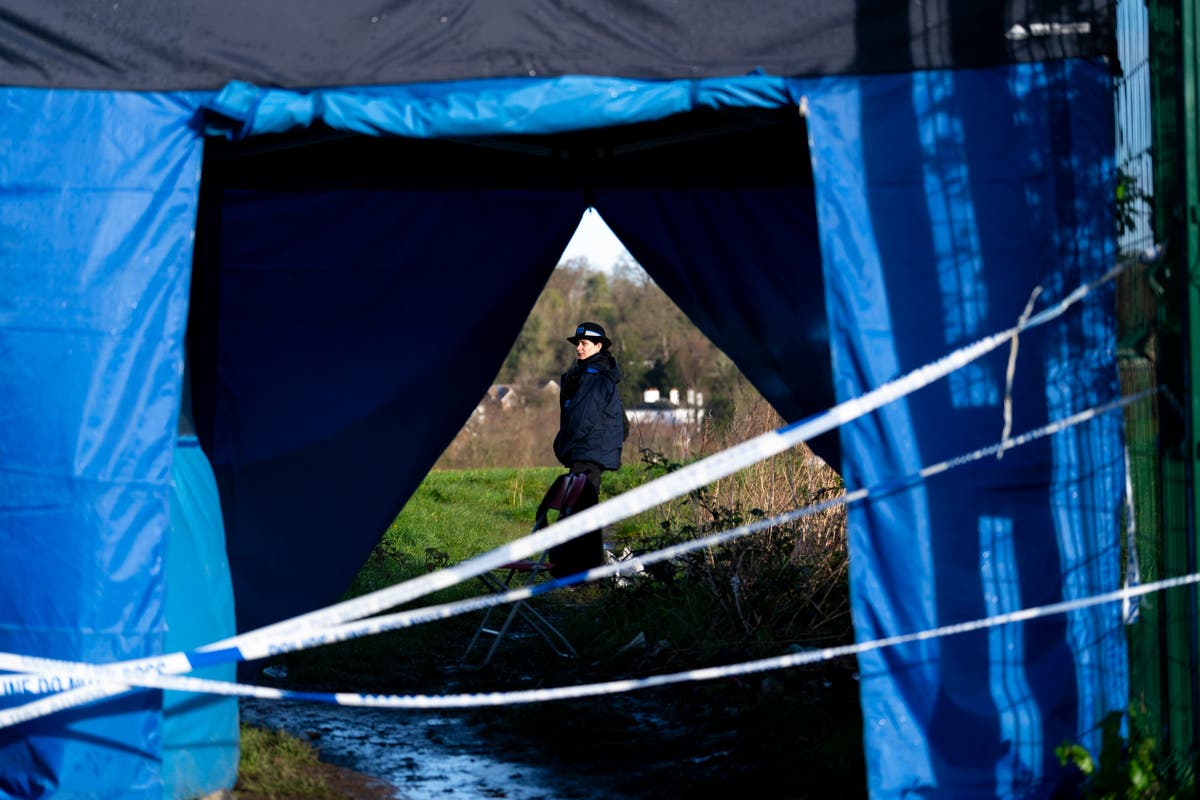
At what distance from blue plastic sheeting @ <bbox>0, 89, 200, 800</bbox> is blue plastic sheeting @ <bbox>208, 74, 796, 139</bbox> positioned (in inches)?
11.6

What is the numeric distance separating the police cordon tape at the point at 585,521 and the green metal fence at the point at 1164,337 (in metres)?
0.18

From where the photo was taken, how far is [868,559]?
390cm

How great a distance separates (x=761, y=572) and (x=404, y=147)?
2.88m

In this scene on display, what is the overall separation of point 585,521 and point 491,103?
50.9 inches

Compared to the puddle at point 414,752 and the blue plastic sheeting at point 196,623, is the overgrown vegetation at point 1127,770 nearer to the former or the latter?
the puddle at point 414,752

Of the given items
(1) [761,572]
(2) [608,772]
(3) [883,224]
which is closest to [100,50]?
(3) [883,224]

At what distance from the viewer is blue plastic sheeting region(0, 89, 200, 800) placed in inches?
157

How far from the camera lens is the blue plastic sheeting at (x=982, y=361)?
3.88 m

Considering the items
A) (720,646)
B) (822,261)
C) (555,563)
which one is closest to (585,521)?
(822,261)

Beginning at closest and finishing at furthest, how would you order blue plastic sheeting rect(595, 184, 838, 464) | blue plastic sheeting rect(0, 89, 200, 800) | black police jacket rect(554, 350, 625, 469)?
blue plastic sheeting rect(0, 89, 200, 800) → blue plastic sheeting rect(595, 184, 838, 464) → black police jacket rect(554, 350, 625, 469)

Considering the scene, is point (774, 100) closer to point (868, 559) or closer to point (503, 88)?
point (503, 88)

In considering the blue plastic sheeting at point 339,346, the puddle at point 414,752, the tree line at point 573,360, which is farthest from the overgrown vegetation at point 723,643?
the tree line at point 573,360

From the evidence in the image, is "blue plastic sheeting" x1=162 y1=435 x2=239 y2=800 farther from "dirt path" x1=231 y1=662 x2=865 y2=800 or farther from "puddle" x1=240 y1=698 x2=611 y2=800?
"puddle" x1=240 y1=698 x2=611 y2=800

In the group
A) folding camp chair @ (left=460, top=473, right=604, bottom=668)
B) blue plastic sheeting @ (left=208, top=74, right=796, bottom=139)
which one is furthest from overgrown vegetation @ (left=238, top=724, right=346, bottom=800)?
blue plastic sheeting @ (left=208, top=74, right=796, bottom=139)
